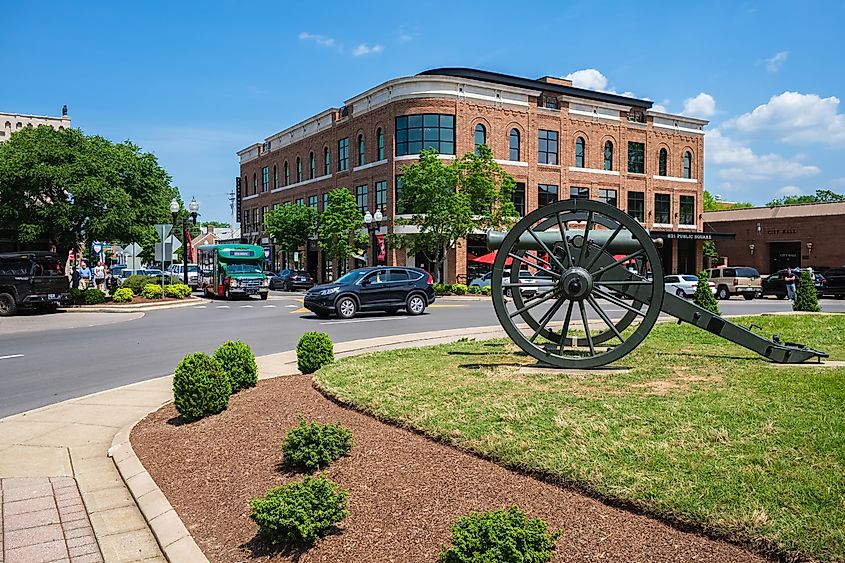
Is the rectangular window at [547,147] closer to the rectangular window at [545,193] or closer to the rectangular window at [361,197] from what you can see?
the rectangular window at [545,193]

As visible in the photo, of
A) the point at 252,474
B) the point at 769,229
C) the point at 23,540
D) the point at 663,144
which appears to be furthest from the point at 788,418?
the point at 769,229

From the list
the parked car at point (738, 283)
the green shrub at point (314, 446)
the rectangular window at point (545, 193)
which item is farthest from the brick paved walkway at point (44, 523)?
the rectangular window at point (545, 193)

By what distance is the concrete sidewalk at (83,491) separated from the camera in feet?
15.6

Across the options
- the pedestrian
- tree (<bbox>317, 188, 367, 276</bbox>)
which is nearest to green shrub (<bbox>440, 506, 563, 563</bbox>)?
the pedestrian

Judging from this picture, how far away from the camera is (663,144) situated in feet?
179

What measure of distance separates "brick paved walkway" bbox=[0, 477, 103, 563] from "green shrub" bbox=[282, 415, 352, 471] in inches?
60.7

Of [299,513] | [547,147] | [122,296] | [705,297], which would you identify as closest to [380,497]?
[299,513]

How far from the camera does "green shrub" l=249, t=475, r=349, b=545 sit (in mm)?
4281

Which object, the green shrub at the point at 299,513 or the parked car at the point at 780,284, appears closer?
the green shrub at the point at 299,513

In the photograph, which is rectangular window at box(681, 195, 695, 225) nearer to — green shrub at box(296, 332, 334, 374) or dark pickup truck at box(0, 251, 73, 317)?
dark pickup truck at box(0, 251, 73, 317)

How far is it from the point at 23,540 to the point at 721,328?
8.19 meters

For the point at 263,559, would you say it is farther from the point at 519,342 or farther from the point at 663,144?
the point at 663,144

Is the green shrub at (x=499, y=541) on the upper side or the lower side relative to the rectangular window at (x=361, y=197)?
lower

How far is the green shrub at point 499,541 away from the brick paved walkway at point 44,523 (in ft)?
8.50
